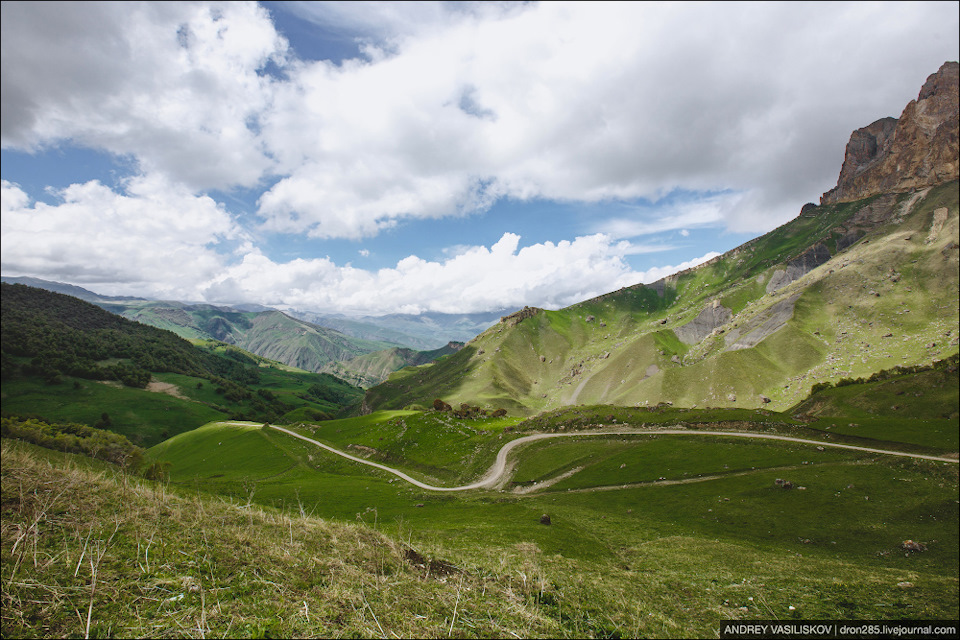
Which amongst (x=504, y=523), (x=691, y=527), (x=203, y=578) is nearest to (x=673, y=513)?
(x=691, y=527)

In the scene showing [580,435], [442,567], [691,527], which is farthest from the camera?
[580,435]

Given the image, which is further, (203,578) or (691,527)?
(691,527)

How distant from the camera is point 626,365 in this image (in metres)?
193

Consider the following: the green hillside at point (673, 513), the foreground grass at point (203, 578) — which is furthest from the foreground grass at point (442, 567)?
the green hillside at point (673, 513)

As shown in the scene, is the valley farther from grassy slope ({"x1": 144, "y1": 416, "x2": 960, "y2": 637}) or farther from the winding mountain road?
the winding mountain road

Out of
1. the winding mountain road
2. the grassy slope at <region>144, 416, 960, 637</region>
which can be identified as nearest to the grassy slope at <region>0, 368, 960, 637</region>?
the grassy slope at <region>144, 416, 960, 637</region>

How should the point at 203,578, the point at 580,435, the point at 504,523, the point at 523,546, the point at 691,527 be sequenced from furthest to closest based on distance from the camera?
the point at 580,435 < the point at 691,527 < the point at 504,523 < the point at 523,546 < the point at 203,578

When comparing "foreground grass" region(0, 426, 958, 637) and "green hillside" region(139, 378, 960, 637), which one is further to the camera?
"green hillside" region(139, 378, 960, 637)

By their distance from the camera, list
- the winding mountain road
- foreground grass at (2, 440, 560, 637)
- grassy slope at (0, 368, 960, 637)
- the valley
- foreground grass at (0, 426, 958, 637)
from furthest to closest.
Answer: the winding mountain road < the valley < grassy slope at (0, 368, 960, 637) < foreground grass at (0, 426, 958, 637) < foreground grass at (2, 440, 560, 637)

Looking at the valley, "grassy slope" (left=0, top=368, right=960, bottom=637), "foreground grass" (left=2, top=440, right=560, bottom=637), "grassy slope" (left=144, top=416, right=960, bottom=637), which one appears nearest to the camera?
"foreground grass" (left=2, top=440, right=560, bottom=637)

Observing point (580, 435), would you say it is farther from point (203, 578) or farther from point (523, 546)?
point (203, 578)

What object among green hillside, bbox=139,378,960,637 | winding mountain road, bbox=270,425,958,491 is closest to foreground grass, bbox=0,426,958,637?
green hillside, bbox=139,378,960,637

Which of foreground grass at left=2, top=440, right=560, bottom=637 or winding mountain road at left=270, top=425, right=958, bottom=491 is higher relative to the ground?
foreground grass at left=2, top=440, right=560, bottom=637

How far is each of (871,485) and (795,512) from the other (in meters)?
12.0
